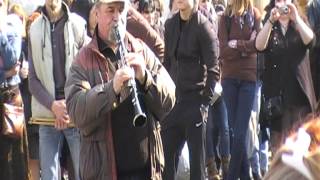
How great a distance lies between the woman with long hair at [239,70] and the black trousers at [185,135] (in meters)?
0.77

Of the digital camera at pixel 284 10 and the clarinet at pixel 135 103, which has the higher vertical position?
the digital camera at pixel 284 10

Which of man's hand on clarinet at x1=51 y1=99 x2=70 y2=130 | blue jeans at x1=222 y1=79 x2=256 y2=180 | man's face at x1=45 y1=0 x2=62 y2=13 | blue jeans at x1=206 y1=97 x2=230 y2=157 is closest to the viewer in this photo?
man's hand on clarinet at x1=51 y1=99 x2=70 y2=130

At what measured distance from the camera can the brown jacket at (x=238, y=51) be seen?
7363mm

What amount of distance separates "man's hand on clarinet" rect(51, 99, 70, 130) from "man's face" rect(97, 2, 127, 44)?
1709 mm

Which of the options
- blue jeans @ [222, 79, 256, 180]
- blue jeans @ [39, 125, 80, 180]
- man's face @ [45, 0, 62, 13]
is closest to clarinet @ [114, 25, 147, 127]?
blue jeans @ [39, 125, 80, 180]

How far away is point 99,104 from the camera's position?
4.15m

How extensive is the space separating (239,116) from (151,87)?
10.3 ft

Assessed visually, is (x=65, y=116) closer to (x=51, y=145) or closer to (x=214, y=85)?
(x=51, y=145)

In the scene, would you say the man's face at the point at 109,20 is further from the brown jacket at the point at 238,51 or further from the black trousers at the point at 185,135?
the brown jacket at the point at 238,51

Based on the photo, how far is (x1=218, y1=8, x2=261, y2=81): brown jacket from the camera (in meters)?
7.36

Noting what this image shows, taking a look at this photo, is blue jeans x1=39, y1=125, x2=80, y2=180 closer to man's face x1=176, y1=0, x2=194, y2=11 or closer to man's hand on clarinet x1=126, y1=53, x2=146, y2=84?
man's face x1=176, y1=0, x2=194, y2=11

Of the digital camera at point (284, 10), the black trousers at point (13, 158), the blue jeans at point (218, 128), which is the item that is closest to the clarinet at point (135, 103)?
the black trousers at point (13, 158)

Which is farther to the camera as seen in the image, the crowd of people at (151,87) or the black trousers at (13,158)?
the black trousers at (13,158)

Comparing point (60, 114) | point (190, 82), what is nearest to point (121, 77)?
point (60, 114)
